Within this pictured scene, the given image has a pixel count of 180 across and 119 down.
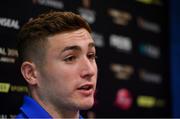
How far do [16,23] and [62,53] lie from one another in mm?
390

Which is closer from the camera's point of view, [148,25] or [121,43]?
[121,43]

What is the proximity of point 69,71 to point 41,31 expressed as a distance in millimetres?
168

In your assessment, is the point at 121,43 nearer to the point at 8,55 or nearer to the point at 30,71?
the point at 8,55

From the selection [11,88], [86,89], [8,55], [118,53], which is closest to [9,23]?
[8,55]

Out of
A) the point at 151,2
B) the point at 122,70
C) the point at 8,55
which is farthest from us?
the point at 151,2

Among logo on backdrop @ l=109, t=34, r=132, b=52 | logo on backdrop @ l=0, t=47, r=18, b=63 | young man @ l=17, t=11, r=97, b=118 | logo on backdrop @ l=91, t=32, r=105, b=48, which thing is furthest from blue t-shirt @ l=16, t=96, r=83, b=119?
logo on backdrop @ l=109, t=34, r=132, b=52

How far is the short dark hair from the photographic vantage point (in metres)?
Result: 1.46

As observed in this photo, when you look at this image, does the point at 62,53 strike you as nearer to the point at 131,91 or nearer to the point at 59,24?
the point at 59,24

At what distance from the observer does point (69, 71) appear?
4.77 feet

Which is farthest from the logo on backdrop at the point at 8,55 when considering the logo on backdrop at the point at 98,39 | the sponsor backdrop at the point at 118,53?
the logo on backdrop at the point at 98,39

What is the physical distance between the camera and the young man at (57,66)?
1453mm

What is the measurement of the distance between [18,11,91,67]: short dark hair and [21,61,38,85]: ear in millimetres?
18

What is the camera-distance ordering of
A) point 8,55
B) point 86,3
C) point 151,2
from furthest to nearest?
point 151,2, point 86,3, point 8,55

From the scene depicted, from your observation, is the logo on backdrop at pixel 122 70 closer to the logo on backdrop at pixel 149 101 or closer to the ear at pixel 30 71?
the logo on backdrop at pixel 149 101
